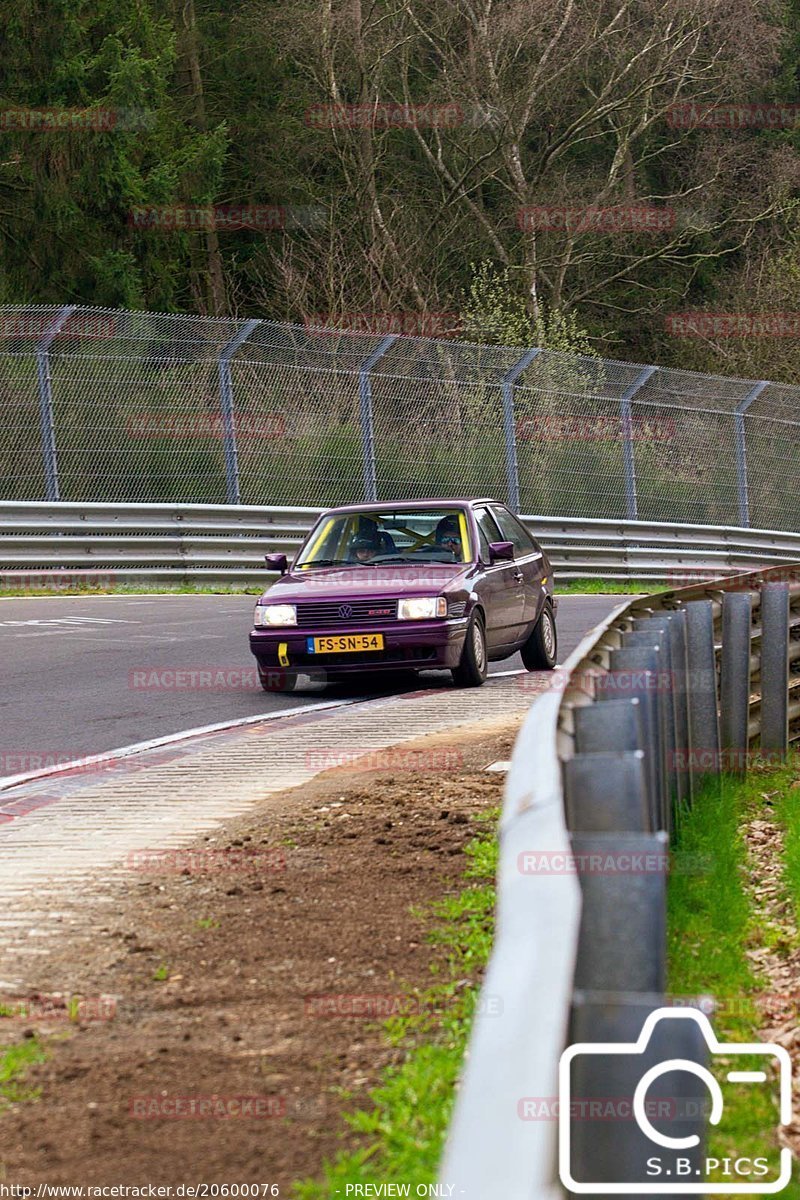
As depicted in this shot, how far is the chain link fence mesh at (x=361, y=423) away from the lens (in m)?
21.4

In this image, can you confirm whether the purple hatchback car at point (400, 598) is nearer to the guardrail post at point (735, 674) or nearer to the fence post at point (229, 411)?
the guardrail post at point (735, 674)

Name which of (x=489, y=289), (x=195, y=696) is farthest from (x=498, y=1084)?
(x=489, y=289)

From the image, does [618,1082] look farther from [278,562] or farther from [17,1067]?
[278,562]

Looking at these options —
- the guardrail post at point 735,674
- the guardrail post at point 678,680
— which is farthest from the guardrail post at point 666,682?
the guardrail post at point 735,674

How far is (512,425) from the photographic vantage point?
25.9m

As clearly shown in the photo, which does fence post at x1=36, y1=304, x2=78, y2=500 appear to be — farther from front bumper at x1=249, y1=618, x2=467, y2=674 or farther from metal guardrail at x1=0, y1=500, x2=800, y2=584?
front bumper at x1=249, y1=618, x2=467, y2=674

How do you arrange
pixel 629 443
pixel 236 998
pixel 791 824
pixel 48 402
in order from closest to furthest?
pixel 236 998 → pixel 791 824 → pixel 48 402 → pixel 629 443

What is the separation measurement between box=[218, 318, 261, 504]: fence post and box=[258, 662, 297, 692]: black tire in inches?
400

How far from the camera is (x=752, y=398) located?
2888cm

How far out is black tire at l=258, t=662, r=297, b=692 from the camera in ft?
42.2

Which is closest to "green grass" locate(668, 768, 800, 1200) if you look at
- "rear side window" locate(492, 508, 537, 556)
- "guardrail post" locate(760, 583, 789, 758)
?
"guardrail post" locate(760, 583, 789, 758)

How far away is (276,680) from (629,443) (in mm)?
15311

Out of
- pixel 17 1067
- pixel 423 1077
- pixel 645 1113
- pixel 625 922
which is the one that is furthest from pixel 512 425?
pixel 645 1113

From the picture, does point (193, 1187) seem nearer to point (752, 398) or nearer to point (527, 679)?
point (527, 679)
